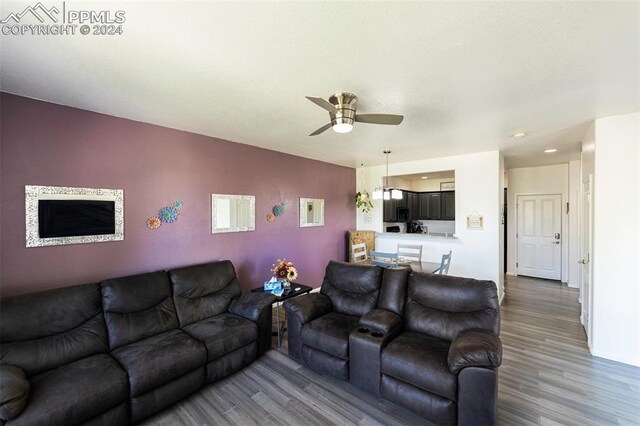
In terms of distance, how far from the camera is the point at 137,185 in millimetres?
3045

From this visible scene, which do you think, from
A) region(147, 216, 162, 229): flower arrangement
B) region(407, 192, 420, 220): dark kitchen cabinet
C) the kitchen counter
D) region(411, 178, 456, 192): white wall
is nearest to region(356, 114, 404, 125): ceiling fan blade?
region(147, 216, 162, 229): flower arrangement

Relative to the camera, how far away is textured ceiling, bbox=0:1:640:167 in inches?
56.0

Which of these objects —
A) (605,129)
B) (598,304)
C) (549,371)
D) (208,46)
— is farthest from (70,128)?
(598,304)

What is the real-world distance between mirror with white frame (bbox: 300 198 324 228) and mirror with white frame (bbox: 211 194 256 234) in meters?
1.13

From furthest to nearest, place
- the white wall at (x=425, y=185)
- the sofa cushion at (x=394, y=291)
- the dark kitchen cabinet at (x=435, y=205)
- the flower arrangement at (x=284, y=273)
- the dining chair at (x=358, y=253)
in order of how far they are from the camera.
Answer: the white wall at (x=425, y=185) < the dark kitchen cabinet at (x=435, y=205) < the dining chair at (x=358, y=253) < the flower arrangement at (x=284, y=273) < the sofa cushion at (x=394, y=291)

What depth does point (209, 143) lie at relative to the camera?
3709 millimetres

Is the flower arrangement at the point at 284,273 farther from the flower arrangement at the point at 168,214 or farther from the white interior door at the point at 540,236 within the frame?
the white interior door at the point at 540,236

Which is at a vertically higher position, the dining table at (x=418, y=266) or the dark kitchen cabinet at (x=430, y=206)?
the dark kitchen cabinet at (x=430, y=206)

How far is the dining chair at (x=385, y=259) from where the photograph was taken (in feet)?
13.4

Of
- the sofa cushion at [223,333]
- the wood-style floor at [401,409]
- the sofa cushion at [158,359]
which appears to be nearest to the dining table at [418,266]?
the wood-style floor at [401,409]

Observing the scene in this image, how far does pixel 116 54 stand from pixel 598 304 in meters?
5.09

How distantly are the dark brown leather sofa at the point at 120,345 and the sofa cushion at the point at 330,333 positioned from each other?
59 cm

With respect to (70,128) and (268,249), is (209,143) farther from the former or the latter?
(268,249)

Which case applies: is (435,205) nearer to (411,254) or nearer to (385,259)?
(411,254)
